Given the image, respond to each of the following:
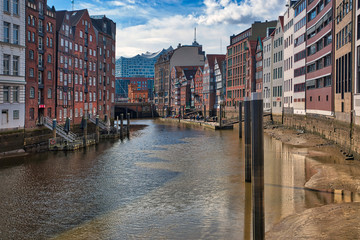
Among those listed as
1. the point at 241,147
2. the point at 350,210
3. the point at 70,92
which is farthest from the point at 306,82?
the point at 350,210

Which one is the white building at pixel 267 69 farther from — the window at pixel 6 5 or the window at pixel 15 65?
the window at pixel 6 5

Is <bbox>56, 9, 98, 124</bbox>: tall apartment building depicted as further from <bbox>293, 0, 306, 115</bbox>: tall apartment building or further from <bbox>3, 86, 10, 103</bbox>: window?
<bbox>293, 0, 306, 115</bbox>: tall apartment building

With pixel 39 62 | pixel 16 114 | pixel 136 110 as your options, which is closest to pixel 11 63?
pixel 16 114

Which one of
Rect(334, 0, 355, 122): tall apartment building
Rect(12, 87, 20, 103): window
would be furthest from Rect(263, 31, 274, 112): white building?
Rect(12, 87, 20, 103): window

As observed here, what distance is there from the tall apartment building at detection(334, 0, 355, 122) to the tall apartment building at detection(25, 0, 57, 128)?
3773 centimetres

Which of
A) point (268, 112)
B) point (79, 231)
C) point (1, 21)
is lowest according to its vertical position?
point (79, 231)

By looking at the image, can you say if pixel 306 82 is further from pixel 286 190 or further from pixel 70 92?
pixel 286 190

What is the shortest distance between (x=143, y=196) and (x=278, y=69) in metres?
65.7

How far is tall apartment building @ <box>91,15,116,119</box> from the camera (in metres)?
84.6

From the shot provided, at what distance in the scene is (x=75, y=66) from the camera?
7019 cm

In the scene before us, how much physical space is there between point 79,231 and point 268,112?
Result: 74462 mm

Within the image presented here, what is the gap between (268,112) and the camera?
289 ft

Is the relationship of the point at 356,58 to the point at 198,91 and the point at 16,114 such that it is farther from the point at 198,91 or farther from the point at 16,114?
the point at 198,91

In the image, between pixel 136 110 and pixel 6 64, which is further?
pixel 136 110
